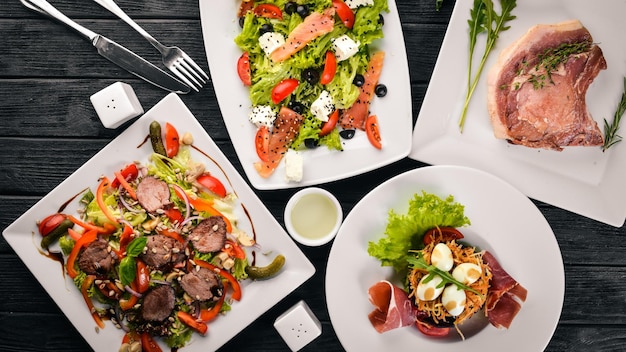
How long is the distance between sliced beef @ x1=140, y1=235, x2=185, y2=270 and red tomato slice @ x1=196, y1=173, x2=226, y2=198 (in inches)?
13.0

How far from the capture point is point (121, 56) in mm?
2793

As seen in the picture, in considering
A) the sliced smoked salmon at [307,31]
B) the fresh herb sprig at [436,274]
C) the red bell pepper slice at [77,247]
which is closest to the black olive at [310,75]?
the sliced smoked salmon at [307,31]

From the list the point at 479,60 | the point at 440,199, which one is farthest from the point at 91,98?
the point at 479,60

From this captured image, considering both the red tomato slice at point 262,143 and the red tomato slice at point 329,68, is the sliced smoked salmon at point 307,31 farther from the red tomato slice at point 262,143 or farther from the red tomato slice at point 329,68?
the red tomato slice at point 262,143

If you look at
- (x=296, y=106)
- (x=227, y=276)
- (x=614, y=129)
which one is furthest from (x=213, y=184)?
(x=614, y=129)

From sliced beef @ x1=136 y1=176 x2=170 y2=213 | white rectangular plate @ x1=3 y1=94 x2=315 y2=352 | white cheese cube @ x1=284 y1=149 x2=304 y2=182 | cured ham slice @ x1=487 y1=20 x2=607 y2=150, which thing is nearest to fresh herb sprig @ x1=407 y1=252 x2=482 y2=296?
white rectangular plate @ x1=3 y1=94 x2=315 y2=352

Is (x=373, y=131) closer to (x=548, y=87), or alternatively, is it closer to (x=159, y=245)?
(x=548, y=87)

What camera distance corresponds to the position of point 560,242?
291 centimetres

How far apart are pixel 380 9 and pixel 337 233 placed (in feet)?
3.65

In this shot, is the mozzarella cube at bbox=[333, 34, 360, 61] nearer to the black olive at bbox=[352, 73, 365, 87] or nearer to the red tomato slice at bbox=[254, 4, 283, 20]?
the black olive at bbox=[352, 73, 365, 87]

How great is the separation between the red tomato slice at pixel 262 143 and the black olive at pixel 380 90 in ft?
1.92

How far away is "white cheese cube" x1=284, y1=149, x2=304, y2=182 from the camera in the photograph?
267cm

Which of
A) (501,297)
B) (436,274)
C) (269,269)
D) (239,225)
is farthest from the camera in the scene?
(239,225)

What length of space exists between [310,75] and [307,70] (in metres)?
0.03
